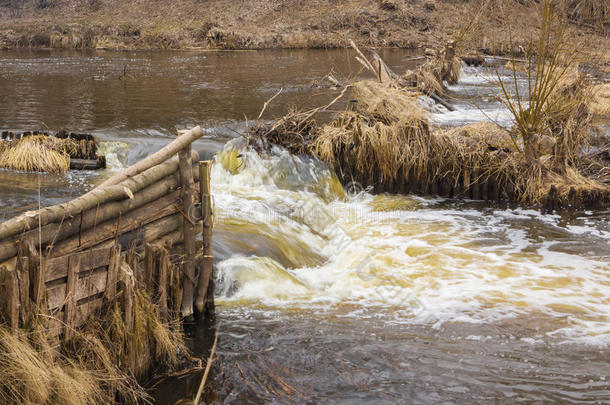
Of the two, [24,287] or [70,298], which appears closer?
[24,287]

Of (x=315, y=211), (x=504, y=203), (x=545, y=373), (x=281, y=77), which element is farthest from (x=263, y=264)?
(x=281, y=77)

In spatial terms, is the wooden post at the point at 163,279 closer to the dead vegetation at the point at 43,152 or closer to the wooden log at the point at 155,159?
the wooden log at the point at 155,159

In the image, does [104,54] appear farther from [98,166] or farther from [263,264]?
[263,264]

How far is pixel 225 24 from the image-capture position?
4016cm

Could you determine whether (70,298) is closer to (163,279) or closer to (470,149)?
(163,279)

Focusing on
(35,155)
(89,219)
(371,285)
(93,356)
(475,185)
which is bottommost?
(371,285)

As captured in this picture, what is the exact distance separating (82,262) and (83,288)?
0.21m

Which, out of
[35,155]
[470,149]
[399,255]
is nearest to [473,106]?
[470,149]

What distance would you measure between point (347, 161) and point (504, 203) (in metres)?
3.20

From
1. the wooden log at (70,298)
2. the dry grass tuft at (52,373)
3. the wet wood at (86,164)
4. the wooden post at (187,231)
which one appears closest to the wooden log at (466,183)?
the wooden post at (187,231)

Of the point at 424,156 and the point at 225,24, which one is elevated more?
the point at 225,24

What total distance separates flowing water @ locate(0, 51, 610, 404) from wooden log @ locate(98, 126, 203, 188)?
190 centimetres

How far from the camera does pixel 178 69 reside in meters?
26.5

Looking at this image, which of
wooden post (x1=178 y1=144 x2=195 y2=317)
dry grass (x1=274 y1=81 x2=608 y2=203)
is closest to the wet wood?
dry grass (x1=274 y1=81 x2=608 y2=203)
